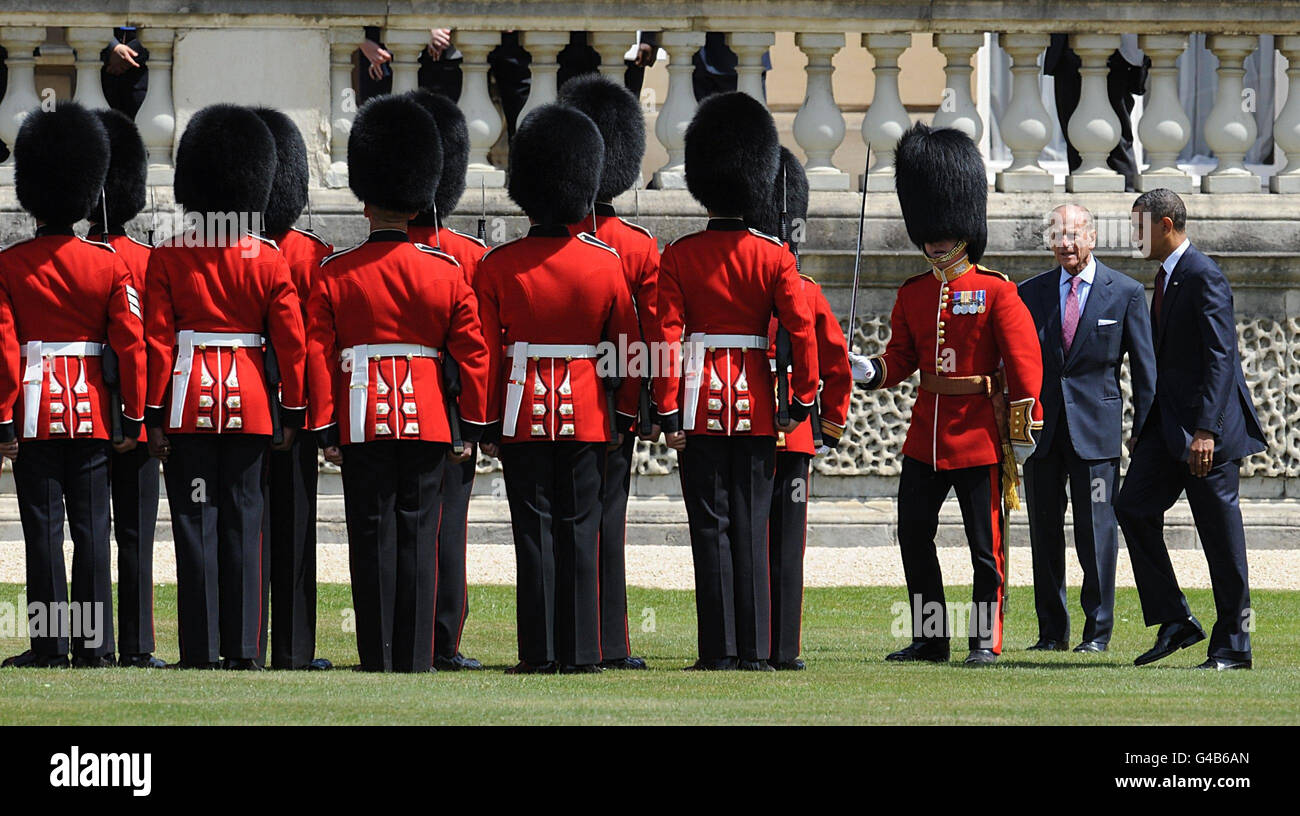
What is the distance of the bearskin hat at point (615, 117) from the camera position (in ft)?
32.3

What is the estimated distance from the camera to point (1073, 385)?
989 centimetres

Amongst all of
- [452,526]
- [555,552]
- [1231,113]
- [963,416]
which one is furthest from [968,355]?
[1231,113]

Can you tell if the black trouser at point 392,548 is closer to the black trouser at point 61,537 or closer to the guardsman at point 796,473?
the black trouser at point 61,537

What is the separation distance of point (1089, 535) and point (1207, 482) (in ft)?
3.37

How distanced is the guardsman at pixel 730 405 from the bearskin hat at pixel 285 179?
4.74 feet

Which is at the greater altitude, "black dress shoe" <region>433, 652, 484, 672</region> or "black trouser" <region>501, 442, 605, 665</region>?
"black trouser" <region>501, 442, 605, 665</region>

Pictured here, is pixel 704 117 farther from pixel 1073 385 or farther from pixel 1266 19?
pixel 1266 19

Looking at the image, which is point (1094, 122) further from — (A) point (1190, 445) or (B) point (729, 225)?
(B) point (729, 225)

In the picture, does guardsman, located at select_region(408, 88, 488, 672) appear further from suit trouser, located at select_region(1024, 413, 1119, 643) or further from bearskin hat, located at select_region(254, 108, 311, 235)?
suit trouser, located at select_region(1024, 413, 1119, 643)

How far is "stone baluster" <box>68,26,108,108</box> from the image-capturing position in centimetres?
1202

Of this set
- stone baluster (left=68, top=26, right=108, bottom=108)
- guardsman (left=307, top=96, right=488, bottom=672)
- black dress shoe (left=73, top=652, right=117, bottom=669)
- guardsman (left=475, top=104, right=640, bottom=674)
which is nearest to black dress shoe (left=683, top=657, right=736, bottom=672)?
guardsman (left=475, top=104, right=640, bottom=674)

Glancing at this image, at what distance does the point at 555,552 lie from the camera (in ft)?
28.3

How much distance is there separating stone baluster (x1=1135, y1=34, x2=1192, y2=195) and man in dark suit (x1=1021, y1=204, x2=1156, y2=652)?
8.42 ft

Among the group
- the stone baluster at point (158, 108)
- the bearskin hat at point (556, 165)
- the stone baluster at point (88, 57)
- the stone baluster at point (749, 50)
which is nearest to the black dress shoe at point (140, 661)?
the bearskin hat at point (556, 165)
